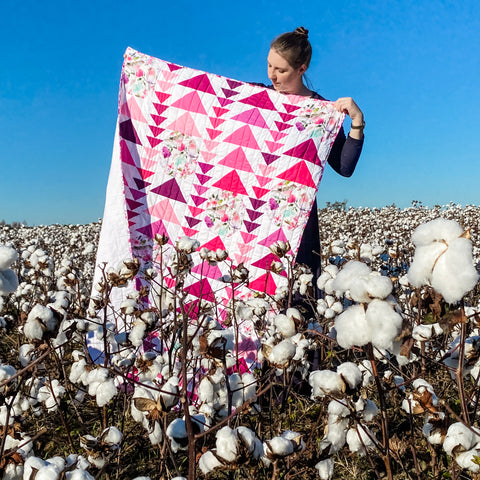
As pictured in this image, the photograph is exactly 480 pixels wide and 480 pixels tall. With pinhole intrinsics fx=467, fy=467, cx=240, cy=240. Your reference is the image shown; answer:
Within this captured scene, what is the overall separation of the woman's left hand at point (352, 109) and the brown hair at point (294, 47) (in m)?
0.42

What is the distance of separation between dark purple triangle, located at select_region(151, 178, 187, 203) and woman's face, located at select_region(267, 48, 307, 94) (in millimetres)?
1139

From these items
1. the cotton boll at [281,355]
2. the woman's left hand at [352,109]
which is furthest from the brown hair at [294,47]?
the cotton boll at [281,355]

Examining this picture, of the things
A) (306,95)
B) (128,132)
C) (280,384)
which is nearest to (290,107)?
(306,95)

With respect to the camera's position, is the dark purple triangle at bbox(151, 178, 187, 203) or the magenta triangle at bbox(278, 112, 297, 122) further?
the dark purple triangle at bbox(151, 178, 187, 203)

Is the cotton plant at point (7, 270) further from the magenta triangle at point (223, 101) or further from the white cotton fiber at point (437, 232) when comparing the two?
the magenta triangle at point (223, 101)

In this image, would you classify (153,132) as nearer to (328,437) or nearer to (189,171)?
(189,171)

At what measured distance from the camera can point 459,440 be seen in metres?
1.38

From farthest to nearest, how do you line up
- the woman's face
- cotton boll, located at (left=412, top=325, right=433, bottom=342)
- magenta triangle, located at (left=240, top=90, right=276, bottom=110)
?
magenta triangle, located at (left=240, top=90, right=276, bottom=110), the woman's face, cotton boll, located at (left=412, top=325, right=433, bottom=342)

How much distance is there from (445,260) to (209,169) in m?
2.93

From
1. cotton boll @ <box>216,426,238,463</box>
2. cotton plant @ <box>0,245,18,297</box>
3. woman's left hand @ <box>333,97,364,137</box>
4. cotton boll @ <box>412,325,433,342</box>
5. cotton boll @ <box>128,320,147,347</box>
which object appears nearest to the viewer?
cotton boll @ <box>216,426,238,463</box>

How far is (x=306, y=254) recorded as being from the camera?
370cm

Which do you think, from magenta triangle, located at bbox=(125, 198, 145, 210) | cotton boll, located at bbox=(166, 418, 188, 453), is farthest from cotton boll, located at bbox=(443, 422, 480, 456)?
magenta triangle, located at bbox=(125, 198, 145, 210)

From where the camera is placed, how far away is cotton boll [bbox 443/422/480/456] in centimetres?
137

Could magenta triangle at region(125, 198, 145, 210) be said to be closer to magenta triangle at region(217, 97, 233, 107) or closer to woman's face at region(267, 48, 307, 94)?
magenta triangle at region(217, 97, 233, 107)
